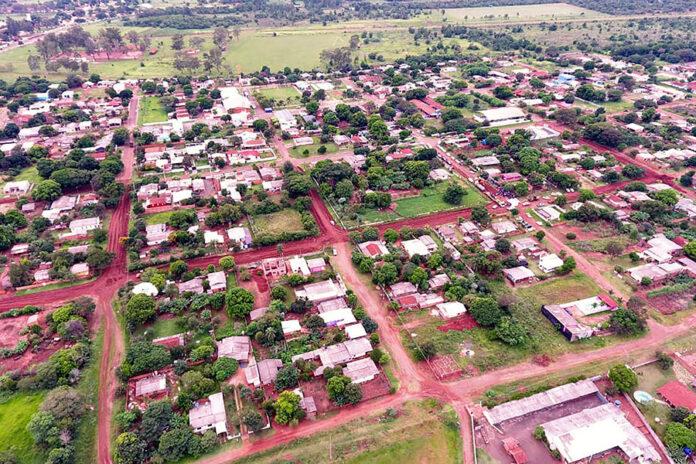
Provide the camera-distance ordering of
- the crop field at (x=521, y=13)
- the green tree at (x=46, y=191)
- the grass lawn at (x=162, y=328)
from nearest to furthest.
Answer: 1. the grass lawn at (x=162, y=328)
2. the green tree at (x=46, y=191)
3. the crop field at (x=521, y=13)

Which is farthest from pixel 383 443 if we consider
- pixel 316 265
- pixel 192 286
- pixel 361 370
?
pixel 192 286

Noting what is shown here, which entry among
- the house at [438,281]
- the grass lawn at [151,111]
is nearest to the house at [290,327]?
the house at [438,281]

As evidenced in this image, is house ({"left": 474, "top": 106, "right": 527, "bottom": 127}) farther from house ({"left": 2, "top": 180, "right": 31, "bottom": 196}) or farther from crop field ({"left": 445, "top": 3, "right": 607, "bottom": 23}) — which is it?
crop field ({"left": 445, "top": 3, "right": 607, "bottom": 23})

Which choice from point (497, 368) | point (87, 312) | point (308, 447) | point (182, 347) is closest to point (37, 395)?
point (87, 312)

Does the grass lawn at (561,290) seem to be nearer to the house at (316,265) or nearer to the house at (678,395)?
the house at (678,395)

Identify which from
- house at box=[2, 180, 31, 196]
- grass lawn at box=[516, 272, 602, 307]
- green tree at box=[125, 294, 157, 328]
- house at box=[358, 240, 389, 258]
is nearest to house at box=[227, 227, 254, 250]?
green tree at box=[125, 294, 157, 328]

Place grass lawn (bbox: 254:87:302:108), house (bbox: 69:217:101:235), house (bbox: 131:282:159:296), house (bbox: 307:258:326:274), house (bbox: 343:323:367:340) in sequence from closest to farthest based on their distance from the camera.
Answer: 1. house (bbox: 343:323:367:340)
2. house (bbox: 131:282:159:296)
3. house (bbox: 307:258:326:274)
4. house (bbox: 69:217:101:235)
5. grass lawn (bbox: 254:87:302:108)

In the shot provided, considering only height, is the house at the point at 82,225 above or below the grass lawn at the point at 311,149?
below
